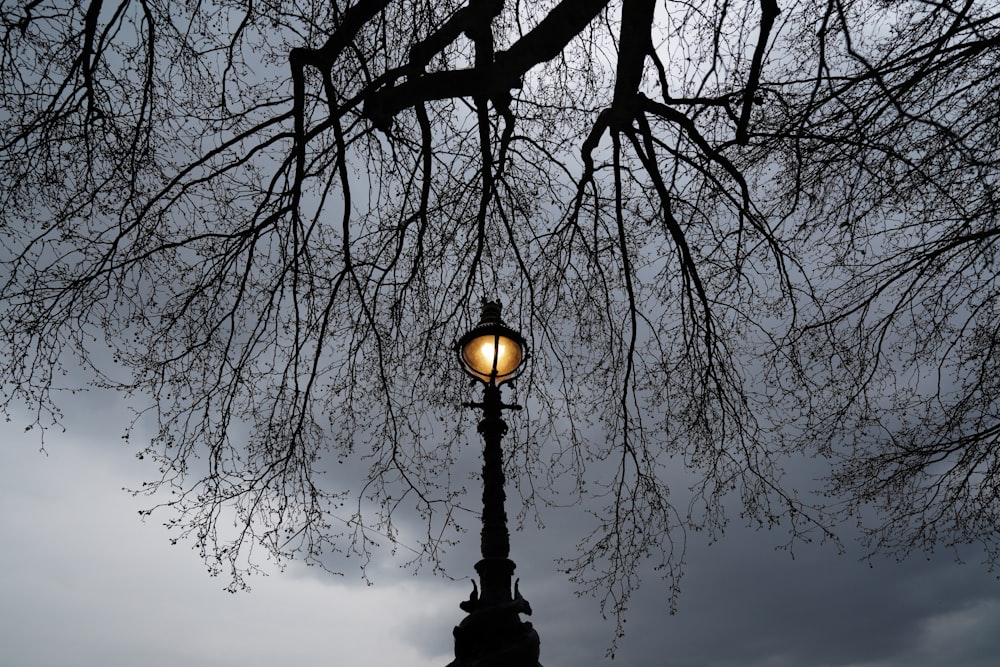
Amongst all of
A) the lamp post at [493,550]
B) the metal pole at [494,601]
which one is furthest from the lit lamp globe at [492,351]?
the metal pole at [494,601]

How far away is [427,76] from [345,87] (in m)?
2.06

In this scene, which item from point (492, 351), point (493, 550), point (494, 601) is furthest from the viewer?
point (492, 351)

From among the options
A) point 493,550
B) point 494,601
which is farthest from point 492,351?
point 494,601

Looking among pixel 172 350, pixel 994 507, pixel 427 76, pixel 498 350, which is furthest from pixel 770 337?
→ pixel 172 350

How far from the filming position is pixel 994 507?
6141 mm

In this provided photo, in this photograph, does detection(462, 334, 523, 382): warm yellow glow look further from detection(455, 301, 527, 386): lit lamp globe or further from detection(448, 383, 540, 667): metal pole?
detection(448, 383, 540, 667): metal pole

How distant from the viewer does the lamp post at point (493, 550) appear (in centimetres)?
254

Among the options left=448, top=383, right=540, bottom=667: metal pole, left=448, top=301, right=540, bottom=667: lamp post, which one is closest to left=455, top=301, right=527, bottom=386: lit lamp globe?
left=448, top=301, right=540, bottom=667: lamp post

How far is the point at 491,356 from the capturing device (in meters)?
3.62

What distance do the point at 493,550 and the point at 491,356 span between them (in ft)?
3.72

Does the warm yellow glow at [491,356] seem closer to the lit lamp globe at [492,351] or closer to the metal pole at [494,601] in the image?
the lit lamp globe at [492,351]

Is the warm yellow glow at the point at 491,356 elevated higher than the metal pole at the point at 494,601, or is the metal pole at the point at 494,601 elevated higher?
the warm yellow glow at the point at 491,356

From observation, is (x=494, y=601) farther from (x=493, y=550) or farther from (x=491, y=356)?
(x=491, y=356)

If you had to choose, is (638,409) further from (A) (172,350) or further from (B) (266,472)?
(A) (172,350)
